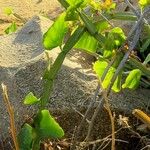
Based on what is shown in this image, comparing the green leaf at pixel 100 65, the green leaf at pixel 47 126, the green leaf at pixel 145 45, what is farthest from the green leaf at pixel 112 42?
the green leaf at pixel 145 45

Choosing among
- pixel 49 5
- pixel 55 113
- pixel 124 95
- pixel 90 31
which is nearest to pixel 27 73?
pixel 55 113

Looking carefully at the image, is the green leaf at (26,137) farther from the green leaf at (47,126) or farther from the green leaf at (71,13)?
the green leaf at (71,13)

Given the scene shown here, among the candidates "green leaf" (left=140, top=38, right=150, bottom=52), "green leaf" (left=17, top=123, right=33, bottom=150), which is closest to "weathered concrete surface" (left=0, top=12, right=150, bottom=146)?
"green leaf" (left=140, top=38, right=150, bottom=52)

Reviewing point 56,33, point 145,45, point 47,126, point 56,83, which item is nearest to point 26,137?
point 47,126

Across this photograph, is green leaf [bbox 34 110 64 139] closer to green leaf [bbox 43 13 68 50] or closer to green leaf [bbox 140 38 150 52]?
green leaf [bbox 43 13 68 50]

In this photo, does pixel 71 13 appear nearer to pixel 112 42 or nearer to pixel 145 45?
pixel 112 42
